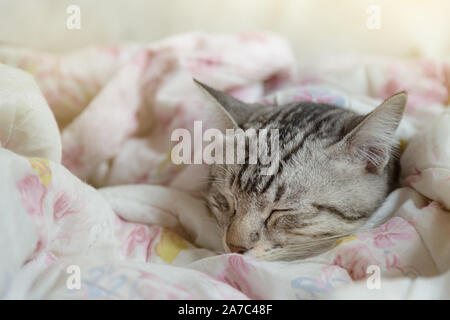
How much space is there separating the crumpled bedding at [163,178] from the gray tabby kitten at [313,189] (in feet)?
0.27

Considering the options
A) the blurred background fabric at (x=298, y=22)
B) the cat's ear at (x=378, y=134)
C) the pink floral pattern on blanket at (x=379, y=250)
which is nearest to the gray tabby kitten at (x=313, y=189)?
the cat's ear at (x=378, y=134)

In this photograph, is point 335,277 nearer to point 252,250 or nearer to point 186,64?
point 252,250

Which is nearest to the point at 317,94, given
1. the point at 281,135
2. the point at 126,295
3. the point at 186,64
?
the point at 281,135

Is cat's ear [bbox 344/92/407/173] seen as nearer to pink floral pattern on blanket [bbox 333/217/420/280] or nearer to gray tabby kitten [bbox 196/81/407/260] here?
gray tabby kitten [bbox 196/81/407/260]

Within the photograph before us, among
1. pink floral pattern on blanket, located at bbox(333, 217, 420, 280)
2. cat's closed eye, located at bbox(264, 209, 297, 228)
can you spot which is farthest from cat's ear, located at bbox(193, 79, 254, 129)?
pink floral pattern on blanket, located at bbox(333, 217, 420, 280)

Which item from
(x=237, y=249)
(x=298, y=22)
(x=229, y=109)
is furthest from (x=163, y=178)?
(x=298, y=22)

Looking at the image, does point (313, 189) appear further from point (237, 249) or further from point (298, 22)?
point (298, 22)

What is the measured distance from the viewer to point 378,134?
1.02 m

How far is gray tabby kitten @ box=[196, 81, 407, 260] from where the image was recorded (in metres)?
1.02

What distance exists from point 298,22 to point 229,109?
0.87 meters

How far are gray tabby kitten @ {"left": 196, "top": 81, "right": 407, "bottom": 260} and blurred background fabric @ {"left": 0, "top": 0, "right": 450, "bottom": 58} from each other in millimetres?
911

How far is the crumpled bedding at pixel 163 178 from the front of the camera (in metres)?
0.78

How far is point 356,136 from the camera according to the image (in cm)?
103

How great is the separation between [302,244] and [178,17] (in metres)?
1.22
